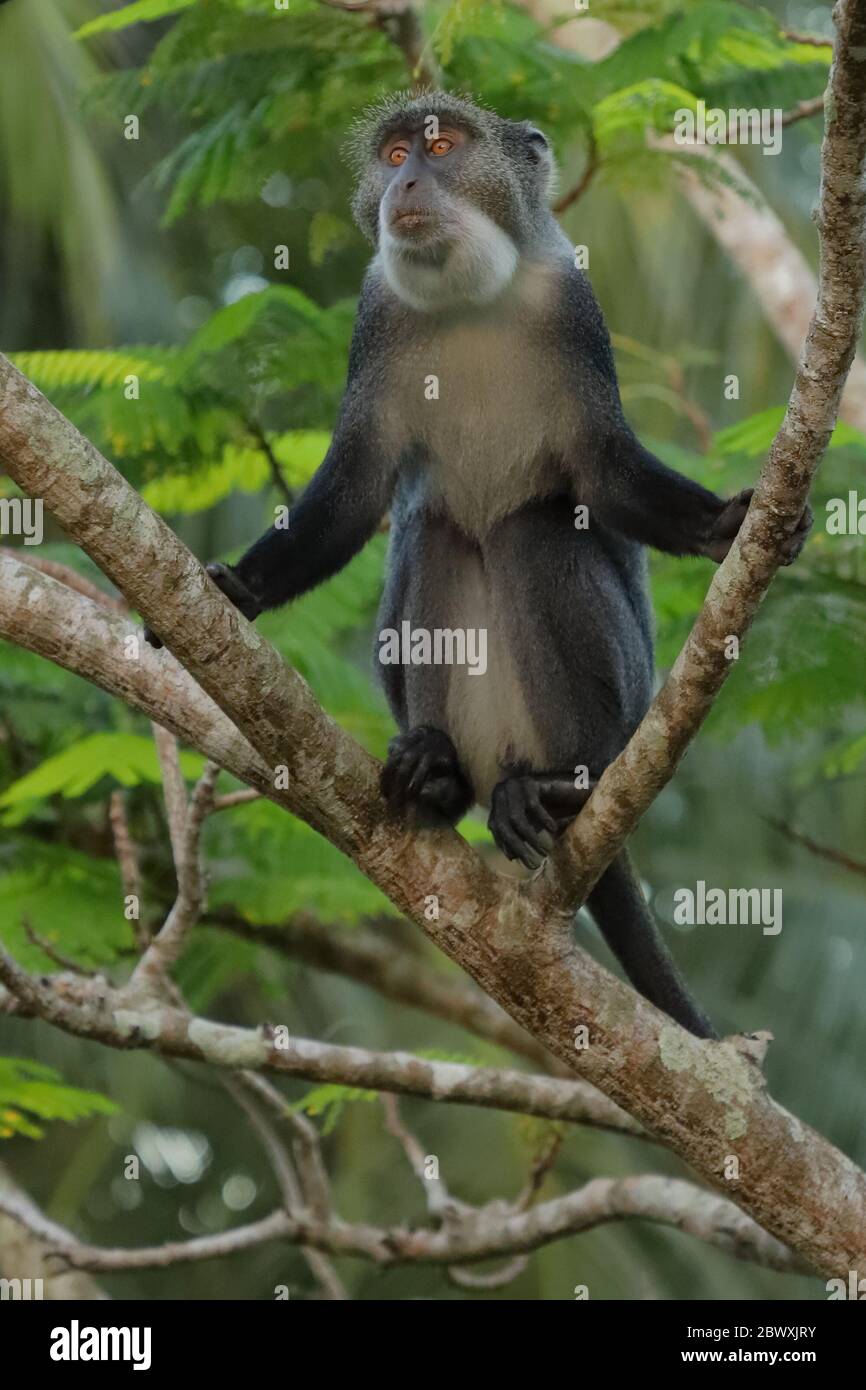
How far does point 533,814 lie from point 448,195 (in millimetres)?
2119

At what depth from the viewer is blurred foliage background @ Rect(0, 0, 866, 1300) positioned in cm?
656

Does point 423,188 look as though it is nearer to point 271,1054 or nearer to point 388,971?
point 271,1054

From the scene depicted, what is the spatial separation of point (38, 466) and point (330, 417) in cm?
319

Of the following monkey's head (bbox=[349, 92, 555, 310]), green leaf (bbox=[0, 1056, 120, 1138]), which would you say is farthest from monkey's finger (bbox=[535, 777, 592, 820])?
green leaf (bbox=[0, 1056, 120, 1138])

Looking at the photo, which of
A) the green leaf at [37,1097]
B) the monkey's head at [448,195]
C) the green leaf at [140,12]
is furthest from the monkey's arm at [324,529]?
the green leaf at [37,1097]

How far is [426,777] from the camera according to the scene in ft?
17.1

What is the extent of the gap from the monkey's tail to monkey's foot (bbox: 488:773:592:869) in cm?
54

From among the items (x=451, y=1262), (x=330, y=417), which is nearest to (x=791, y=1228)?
(x=451, y=1262)

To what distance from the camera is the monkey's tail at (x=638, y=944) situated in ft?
19.1

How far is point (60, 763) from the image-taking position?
6.08 meters

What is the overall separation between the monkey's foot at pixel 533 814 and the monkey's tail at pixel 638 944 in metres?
0.54

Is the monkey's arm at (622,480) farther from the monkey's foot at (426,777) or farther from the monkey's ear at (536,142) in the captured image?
the monkey's foot at (426,777)

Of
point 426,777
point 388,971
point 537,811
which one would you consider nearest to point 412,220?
point 426,777

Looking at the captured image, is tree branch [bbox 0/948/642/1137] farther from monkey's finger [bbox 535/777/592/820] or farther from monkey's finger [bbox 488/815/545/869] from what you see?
monkey's finger [bbox 535/777/592/820]
